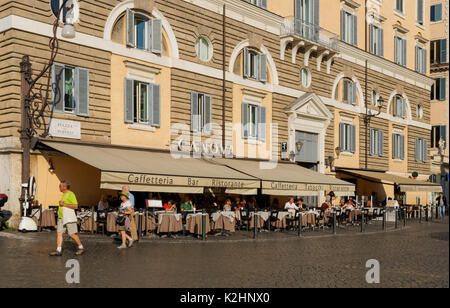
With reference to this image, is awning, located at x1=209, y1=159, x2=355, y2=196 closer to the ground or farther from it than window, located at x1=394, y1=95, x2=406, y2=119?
closer to the ground

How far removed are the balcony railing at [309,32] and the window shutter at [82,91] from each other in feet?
38.5

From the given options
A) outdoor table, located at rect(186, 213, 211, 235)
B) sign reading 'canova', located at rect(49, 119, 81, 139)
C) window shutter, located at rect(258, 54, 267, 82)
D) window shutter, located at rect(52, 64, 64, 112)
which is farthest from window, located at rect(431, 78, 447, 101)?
window shutter, located at rect(52, 64, 64, 112)

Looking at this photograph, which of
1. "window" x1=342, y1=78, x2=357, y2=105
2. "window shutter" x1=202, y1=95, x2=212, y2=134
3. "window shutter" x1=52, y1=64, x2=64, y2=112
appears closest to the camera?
"window shutter" x1=52, y1=64, x2=64, y2=112

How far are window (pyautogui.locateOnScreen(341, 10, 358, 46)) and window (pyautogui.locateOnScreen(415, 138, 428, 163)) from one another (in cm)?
1115

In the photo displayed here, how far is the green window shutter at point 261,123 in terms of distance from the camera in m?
25.8

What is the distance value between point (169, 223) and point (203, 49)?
9.25 metres

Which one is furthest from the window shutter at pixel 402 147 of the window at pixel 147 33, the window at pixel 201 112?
the window at pixel 147 33

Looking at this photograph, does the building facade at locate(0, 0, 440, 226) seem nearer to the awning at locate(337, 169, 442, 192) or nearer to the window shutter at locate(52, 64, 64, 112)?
the window shutter at locate(52, 64, 64, 112)

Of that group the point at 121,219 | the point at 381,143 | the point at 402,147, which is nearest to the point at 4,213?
the point at 121,219

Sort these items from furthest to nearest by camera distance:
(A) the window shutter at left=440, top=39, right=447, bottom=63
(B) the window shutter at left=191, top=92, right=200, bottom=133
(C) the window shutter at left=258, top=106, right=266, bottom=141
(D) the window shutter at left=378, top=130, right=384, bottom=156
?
(A) the window shutter at left=440, top=39, right=447, bottom=63 → (D) the window shutter at left=378, top=130, right=384, bottom=156 → (C) the window shutter at left=258, top=106, right=266, bottom=141 → (B) the window shutter at left=191, top=92, right=200, bottom=133

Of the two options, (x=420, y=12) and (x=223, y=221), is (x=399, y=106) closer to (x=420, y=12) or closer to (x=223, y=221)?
(x=420, y=12)

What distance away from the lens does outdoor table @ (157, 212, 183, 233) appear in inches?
653

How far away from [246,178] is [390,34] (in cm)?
2170
